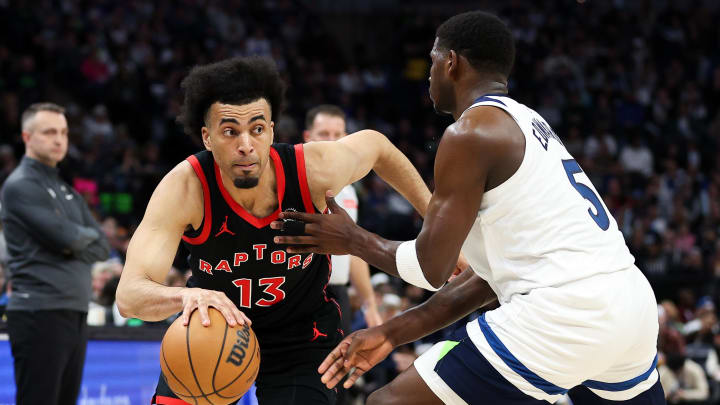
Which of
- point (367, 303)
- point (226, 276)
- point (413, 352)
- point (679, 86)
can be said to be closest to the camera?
point (226, 276)

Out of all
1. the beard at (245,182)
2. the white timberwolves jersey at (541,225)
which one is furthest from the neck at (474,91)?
the beard at (245,182)

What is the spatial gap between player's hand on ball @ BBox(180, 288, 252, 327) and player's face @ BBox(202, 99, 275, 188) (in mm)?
653

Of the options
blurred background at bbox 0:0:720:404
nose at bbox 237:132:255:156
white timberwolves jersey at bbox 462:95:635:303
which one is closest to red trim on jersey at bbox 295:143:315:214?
nose at bbox 237:132:255:156

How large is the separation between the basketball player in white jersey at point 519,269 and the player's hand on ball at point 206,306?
403mm

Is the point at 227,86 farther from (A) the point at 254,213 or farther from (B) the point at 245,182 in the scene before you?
(A) the point at 254,213

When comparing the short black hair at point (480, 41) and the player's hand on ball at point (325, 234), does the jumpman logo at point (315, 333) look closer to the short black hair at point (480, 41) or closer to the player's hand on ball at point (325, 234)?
the player's hand on ball at point (325, 234)

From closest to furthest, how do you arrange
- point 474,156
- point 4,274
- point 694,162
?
point 474,156 < point 4,274 < point 694,162

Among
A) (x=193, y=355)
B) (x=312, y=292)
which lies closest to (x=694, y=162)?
(x=312, y=292)

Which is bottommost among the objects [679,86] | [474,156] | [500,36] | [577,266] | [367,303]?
[367,303]

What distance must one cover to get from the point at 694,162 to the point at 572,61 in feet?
10.7

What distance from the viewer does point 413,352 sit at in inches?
338

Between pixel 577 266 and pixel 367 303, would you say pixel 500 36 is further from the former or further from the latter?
pixel 367 303

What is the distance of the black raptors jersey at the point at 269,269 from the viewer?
3.57 meters

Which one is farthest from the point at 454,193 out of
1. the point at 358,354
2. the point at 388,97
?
the point at 388,97
